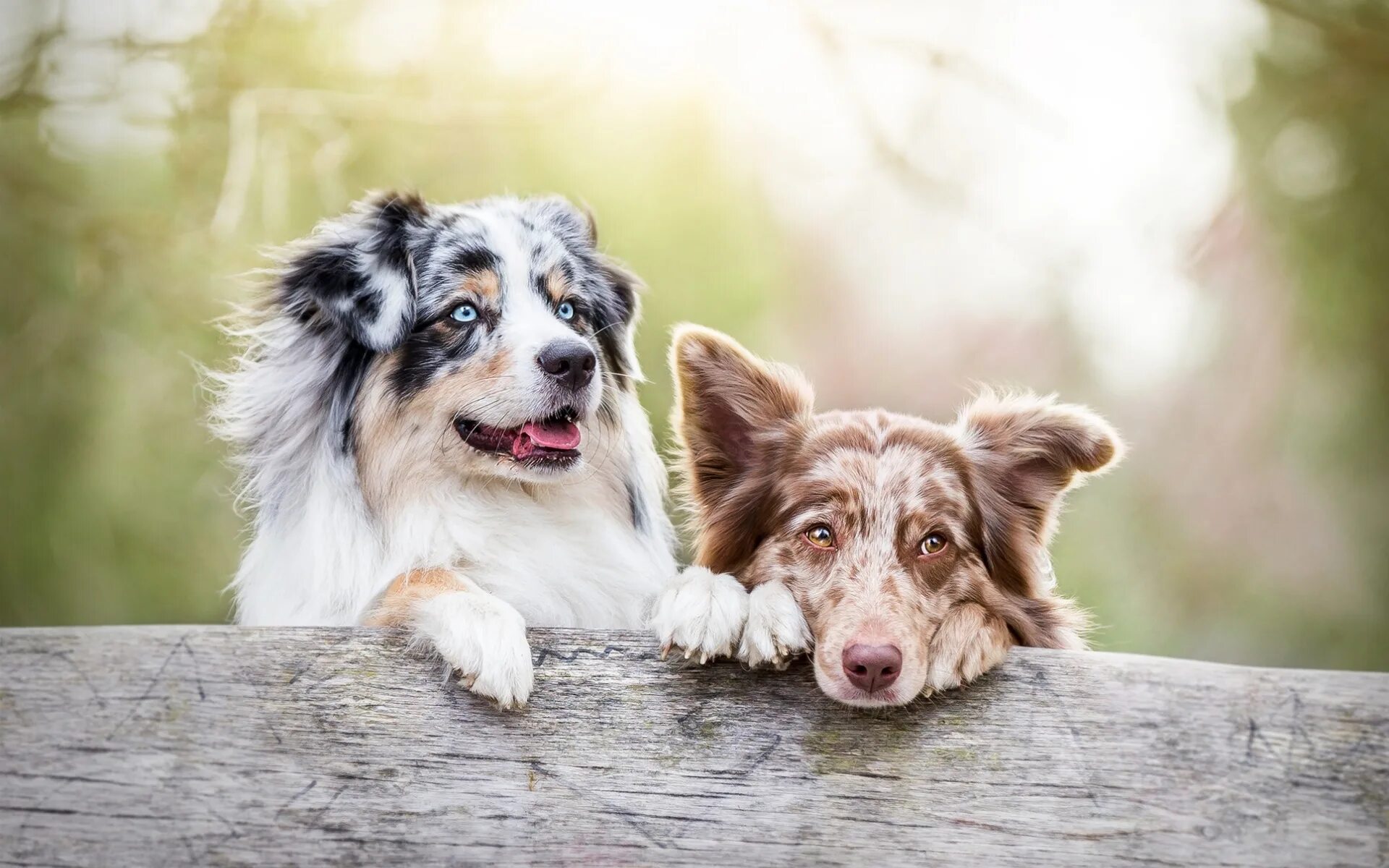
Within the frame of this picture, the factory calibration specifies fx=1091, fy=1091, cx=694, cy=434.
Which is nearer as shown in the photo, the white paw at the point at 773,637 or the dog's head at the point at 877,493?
the white paw at the point at 773,637

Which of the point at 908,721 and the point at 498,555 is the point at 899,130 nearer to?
the point at 498,555

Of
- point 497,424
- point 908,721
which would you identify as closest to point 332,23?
point 497,424

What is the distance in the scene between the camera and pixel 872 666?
5.86ft

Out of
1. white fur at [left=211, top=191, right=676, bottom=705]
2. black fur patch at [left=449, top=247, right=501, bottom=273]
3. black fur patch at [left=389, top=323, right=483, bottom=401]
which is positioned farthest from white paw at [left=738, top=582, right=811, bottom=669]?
black fur patch at [left=449, top=247, right=501, bottom=273]

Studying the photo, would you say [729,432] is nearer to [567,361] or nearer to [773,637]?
[567,361]

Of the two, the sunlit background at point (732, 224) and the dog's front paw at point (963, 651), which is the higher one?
the sunlit background at point (732, 224)

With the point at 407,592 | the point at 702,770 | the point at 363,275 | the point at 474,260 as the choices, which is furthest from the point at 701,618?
the point at 363,275

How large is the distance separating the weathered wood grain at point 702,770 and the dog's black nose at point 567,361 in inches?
24.6

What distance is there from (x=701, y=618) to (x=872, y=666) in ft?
0.97

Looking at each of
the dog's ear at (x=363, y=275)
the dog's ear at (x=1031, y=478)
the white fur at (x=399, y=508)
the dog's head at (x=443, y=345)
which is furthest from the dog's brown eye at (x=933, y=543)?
the dog's ear at (x=363, y=275)

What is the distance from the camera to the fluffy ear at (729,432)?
2365 mm

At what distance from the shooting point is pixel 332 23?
319 centimetres

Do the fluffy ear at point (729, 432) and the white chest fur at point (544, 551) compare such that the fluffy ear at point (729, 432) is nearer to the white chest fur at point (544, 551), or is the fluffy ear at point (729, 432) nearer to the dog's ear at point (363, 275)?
the white chest fur at point (544, 551)

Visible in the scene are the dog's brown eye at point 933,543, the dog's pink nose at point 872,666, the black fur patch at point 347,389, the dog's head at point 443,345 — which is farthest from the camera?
the black fur patch at point 347,389
